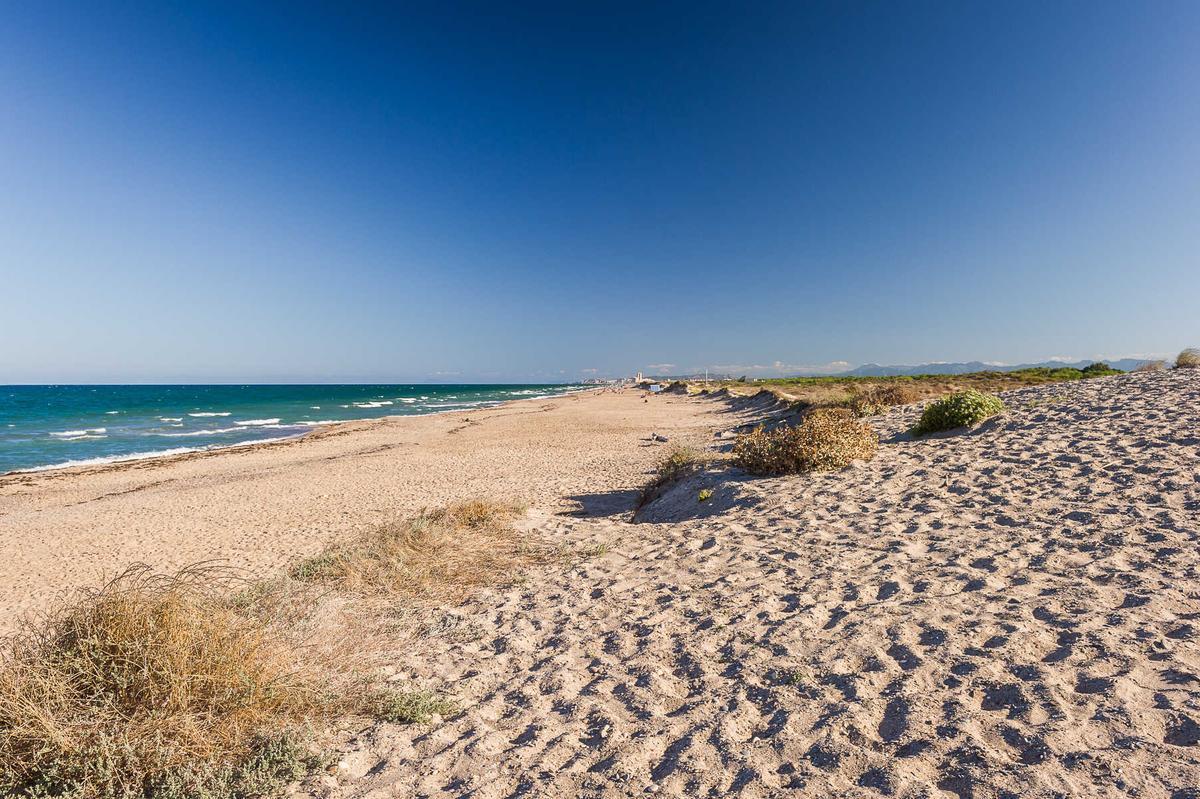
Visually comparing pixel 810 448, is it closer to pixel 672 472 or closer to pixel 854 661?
pixel 672 472

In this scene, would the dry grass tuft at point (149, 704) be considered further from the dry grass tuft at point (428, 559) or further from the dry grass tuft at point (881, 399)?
the dry grass tuft at point (881, 399)

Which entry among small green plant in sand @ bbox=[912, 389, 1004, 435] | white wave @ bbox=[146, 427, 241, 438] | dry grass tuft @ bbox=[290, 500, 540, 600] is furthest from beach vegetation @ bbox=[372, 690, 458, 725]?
white wave @ bbox=[146, 427, 241, 438]

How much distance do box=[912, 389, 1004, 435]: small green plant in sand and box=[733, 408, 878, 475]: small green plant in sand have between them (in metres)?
2.35

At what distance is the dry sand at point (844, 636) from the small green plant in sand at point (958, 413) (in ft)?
4.20

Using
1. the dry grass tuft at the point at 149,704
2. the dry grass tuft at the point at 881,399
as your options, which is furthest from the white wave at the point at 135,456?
the dry grass tuft at the point at 881,399

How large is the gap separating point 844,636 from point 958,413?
1063 cm

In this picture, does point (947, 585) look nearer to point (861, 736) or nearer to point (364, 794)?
point (861, 736)

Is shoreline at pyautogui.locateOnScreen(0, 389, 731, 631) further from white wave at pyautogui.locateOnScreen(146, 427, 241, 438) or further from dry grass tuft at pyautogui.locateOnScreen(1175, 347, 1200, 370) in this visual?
dry grass tuft at pyautogui.locateOnScreen(1175, 347, 1200, 370)

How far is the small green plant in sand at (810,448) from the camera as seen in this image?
35.0 ft

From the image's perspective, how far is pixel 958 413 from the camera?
12703 mm

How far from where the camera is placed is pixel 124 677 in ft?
11.7

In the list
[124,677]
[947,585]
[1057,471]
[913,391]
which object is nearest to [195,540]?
[124,677]

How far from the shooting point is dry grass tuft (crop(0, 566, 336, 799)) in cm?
318

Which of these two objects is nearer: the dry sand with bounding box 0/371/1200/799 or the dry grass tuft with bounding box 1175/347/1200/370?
the dry sand with bounding box 0/371/1200/799
